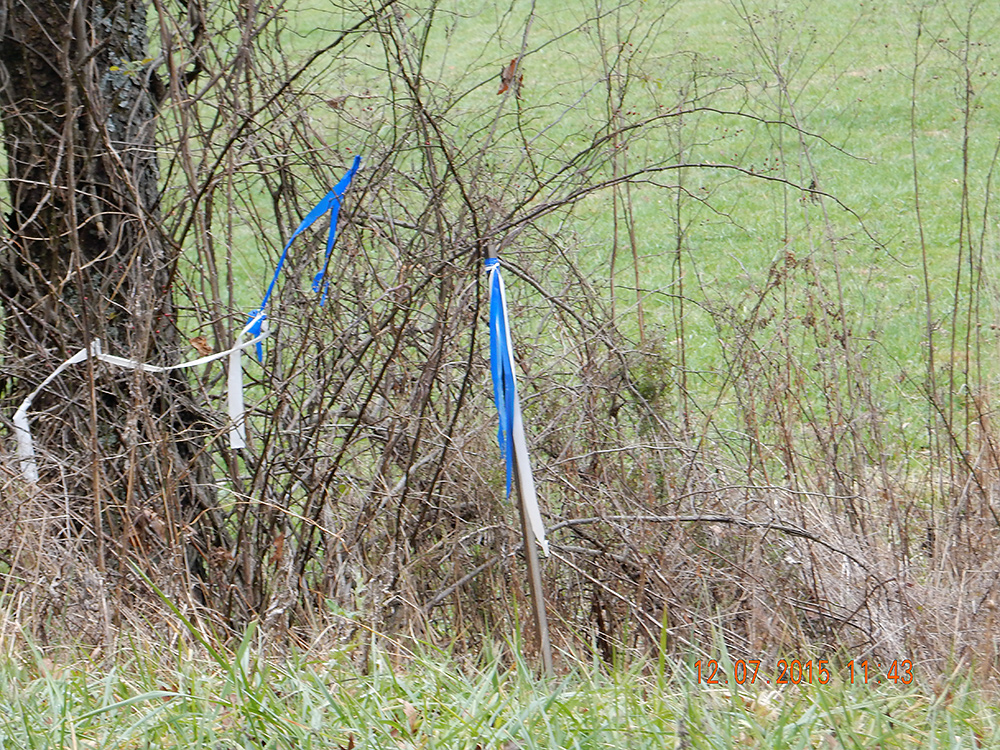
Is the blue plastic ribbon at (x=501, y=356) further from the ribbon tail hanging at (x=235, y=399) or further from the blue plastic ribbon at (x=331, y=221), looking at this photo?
the ribbon tail hanging at (x=235, y=399)

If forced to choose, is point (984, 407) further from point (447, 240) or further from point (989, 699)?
point (447, 240)

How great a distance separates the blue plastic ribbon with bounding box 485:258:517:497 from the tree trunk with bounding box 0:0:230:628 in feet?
3.49

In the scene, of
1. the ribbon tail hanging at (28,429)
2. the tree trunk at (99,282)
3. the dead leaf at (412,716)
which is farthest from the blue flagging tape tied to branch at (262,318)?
the dead leaf at (412,716)

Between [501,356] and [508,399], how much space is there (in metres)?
0.16

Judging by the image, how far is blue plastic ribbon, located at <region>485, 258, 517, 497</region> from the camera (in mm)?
2809

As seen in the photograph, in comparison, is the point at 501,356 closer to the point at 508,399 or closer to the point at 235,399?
the point at 508,399

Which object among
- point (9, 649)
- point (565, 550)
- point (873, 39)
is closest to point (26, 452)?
point (9, 649)

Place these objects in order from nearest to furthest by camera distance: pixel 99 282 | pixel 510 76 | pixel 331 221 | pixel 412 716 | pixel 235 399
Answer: pixel 412 716 → pixel 510 76 → pixel 235 399 → pixel 331 221 → pixel 99 282

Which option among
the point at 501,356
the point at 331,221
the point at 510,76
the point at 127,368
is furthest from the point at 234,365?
the point at 510,76

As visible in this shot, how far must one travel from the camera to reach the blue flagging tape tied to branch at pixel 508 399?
2.79m

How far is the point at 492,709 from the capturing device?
87.0 inches

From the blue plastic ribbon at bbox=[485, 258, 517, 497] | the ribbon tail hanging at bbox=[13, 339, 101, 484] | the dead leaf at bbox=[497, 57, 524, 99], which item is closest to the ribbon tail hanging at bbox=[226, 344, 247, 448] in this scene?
the ribbon tail hanging at bbox=[13, 339, 101, 484]
